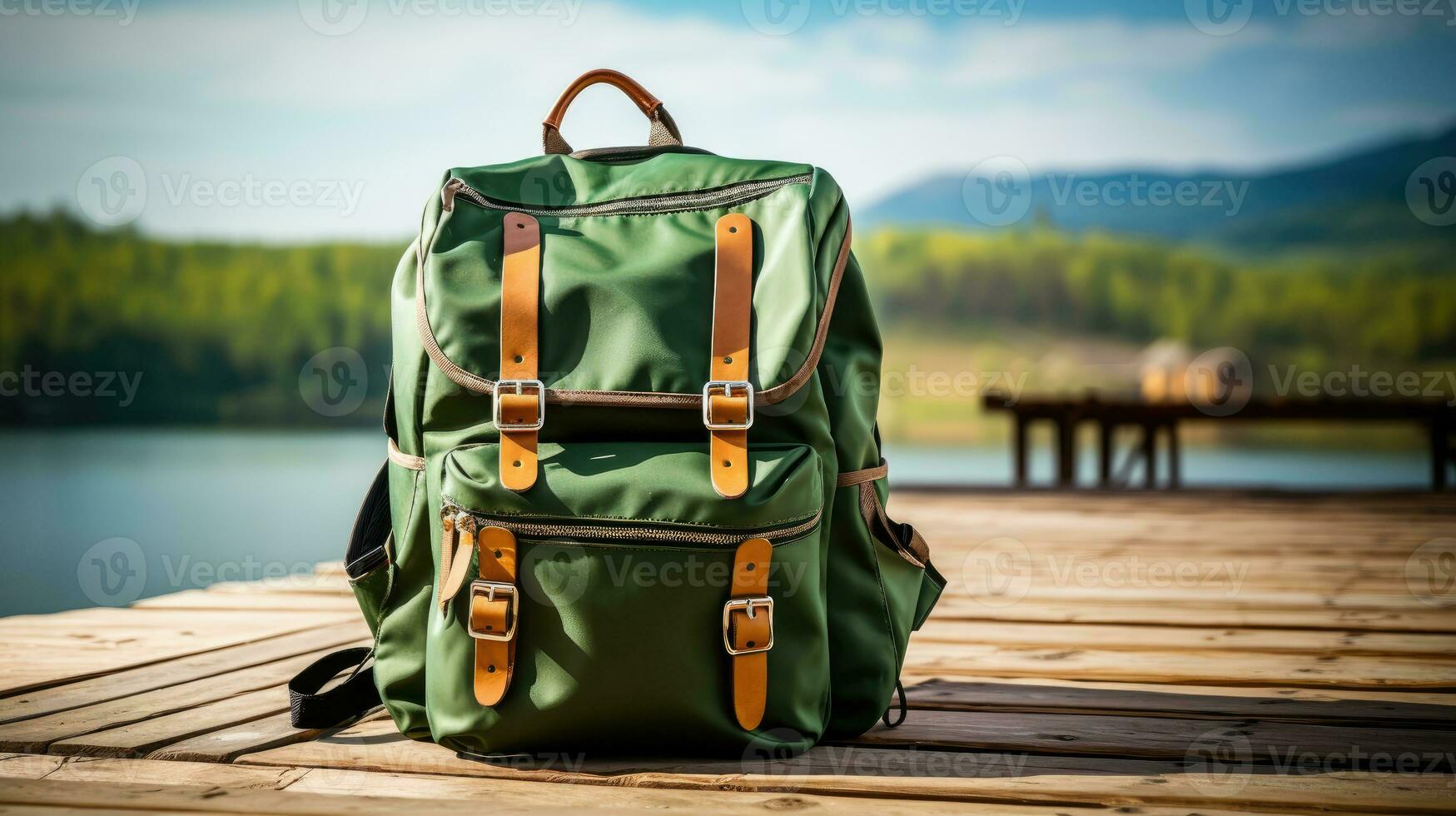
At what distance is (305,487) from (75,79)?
84.6 ft

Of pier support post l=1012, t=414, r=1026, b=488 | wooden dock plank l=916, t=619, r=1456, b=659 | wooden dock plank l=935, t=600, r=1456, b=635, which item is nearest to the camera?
wooden dock plank l=916, t=619, r=1456, b=659

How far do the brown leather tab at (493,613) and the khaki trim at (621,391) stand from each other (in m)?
0.16

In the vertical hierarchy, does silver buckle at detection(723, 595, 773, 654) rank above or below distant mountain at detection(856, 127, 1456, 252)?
below

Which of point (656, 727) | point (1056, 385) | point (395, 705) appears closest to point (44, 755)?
point (395, 705)

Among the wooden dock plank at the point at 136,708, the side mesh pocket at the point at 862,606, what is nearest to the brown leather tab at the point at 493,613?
the side mesh pocket at the point at 862,606

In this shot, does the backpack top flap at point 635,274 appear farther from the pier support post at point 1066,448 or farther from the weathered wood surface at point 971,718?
the pier support post at point 1066,448

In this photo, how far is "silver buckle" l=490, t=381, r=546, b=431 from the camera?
3.91 ft

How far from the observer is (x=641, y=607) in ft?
3.76

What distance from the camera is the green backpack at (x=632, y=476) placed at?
1.15 metres

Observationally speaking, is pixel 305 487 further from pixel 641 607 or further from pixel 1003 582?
pixel 641 607

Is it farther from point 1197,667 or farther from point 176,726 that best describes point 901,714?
point 176,726

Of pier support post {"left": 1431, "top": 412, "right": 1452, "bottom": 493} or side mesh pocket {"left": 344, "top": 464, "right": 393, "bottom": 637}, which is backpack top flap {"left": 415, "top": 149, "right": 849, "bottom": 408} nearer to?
side mesh pocket {"left": 344, "top": 464, "right": 393, "bottom": 637}

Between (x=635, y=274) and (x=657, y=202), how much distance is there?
0.13m

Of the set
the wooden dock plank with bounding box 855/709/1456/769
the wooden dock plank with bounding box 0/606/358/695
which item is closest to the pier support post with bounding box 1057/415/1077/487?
the wooden dock plank with bounding box 0/606/358/695
